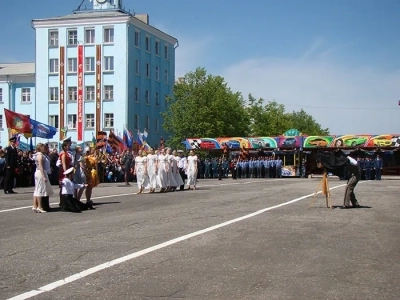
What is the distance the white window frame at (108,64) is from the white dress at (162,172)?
3800 centimetres

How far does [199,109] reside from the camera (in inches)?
2566

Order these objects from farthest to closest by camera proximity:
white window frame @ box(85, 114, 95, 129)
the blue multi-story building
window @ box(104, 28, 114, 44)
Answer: white window frame @ box(85, 114, 95, 129) → window @ box(104, 28, 114, 44) → the blue multi-story building

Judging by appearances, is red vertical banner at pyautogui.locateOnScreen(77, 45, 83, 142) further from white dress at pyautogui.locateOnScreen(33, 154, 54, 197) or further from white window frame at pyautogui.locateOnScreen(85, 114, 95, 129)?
white dress at pyautogui.locateOnScreen(33, 154, 54, 197)

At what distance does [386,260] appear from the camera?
28.7 feet

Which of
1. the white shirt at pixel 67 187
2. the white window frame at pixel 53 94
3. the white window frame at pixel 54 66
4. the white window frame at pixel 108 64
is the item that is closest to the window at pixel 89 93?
the white window frame at pixel 108 64

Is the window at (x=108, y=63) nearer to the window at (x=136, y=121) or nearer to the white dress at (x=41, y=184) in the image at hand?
the window at (x=136, y=121)

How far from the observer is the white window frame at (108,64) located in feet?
202

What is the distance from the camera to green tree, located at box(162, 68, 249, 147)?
2562 inches

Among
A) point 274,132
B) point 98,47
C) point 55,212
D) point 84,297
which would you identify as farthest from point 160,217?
point 274,132

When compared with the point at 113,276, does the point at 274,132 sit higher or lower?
higher

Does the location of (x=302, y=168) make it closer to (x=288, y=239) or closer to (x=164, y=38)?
(x=164, y=38)

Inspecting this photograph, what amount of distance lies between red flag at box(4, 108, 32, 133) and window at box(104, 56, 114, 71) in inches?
1145

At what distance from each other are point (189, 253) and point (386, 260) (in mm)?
2933

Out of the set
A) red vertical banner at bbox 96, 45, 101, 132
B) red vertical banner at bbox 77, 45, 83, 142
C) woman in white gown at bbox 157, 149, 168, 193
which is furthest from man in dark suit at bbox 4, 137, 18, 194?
red vertical banner at bbox 77, 45, 83, 142
